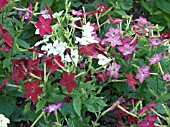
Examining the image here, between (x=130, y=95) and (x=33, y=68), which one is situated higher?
(x=33, y=68)

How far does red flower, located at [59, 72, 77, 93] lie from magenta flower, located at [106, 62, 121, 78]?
0.30 metres

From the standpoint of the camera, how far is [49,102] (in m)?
2.29

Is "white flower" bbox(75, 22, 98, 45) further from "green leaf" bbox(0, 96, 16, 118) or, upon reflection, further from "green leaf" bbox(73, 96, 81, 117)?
"green leaf" bbox(0, 96, 16, 118)

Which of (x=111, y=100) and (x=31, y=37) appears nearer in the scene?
(x=111, y=100)

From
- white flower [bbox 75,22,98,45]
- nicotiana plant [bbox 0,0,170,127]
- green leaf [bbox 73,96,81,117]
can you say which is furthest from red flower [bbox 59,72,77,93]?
white flower [bbox 75,22,98,45]

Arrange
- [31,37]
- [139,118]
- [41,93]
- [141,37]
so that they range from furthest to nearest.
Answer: [31,37] → [141,37] → [139,118] → [41,93]

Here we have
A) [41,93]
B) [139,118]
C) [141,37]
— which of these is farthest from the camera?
[141,37]

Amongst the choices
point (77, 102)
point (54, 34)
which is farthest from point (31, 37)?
point (77, 102)

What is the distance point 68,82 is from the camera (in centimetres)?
214

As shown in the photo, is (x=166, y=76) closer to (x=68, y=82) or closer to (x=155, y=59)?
(x=155, y=59)

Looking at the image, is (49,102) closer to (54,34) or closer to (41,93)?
(41,93)

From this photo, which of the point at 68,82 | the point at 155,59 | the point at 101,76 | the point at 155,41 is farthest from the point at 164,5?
the point at 68,82

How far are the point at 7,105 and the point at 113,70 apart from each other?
1.88 ft

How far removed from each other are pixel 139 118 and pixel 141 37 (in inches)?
19.5
